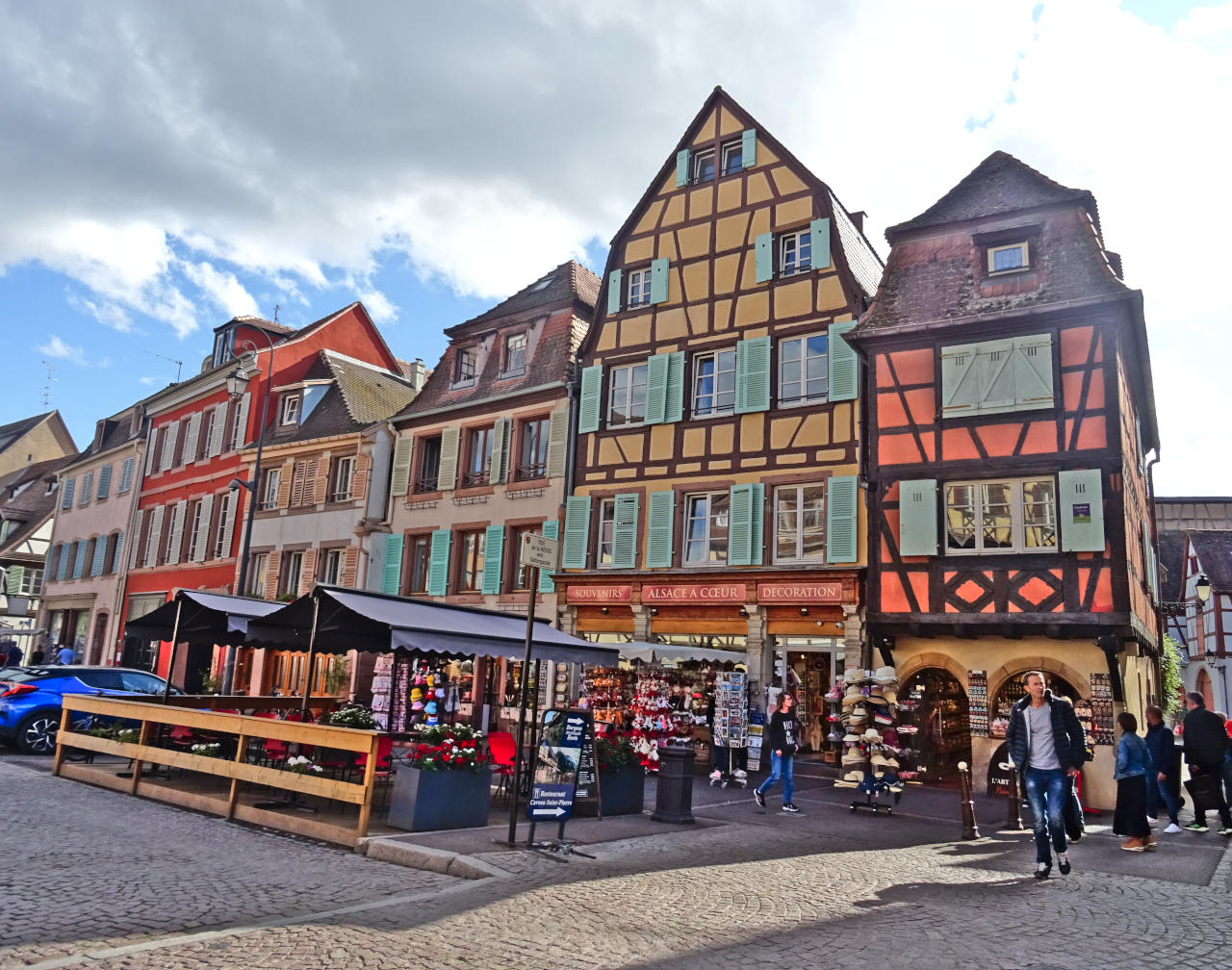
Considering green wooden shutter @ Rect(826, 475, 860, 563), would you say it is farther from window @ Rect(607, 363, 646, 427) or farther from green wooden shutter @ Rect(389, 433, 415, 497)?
green wooden shutter @ Rect(389, 433, 415, 497)

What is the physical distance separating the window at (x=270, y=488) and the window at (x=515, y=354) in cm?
863

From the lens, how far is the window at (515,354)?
25.8m

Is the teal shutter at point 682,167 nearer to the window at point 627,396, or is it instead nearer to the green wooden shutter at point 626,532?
the window at point 627,396

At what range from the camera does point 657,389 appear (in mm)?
21938

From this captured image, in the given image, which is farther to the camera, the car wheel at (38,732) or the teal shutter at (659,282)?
the teal shutter at (659,282)

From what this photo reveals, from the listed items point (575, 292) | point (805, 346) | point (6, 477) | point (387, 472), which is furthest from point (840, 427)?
point (6, 477)


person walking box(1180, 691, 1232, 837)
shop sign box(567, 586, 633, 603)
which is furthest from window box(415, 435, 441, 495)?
person walking box(1180, 691, 1232, 837)

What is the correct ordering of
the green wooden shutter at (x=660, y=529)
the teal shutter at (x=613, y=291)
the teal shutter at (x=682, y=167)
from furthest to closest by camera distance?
1. the teal shutter at (x=613, y=291)
2. the teal shutter at (x=682, y=167)
3. the green wooden shutter at (x=660, y=529)

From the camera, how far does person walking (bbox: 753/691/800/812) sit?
42.7 ft

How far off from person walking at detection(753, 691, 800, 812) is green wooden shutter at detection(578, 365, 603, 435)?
10.6 meters

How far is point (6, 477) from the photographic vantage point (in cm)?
5456

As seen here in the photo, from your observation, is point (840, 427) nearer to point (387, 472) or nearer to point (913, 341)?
point (913, 341)

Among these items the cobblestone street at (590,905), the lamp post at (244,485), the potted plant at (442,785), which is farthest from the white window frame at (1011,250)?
the lamp post at (244,485)

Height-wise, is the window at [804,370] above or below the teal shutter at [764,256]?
below
